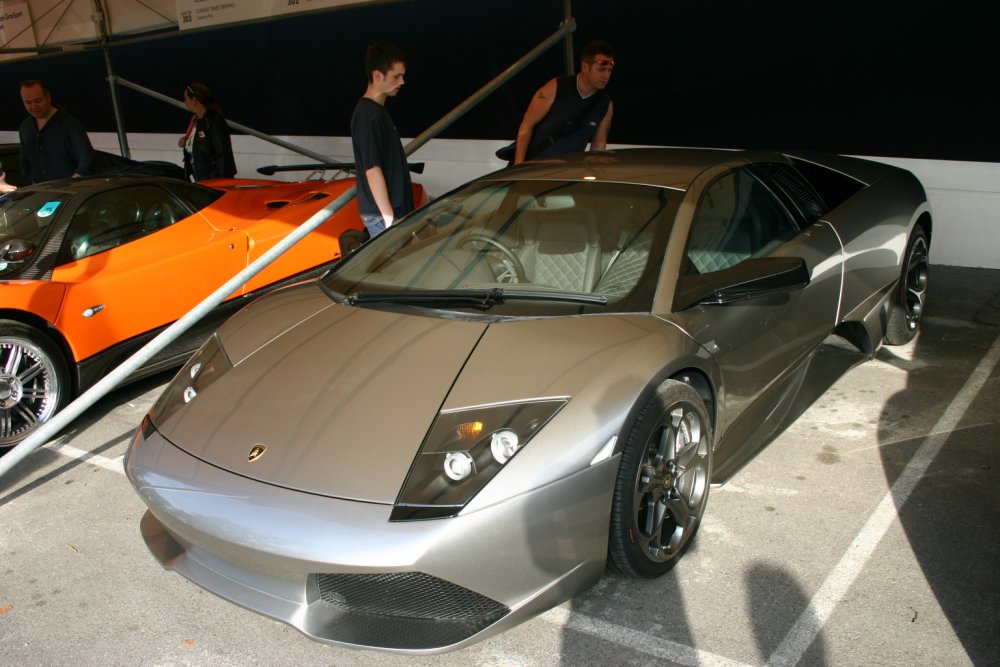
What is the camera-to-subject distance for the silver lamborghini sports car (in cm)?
230

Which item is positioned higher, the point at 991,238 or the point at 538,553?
the point at 538,553

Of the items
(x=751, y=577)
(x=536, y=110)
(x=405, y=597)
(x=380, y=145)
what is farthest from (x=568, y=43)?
(x=405, y=597)

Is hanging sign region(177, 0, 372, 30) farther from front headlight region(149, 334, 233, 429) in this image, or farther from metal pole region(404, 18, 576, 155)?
front headlight region(149, 334, 233, 429)

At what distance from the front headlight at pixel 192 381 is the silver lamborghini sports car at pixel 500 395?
13 mm

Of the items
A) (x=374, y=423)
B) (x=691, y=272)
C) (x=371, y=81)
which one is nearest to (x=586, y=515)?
(x=374, y=423)

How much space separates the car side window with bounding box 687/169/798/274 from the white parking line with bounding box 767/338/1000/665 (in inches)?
40.1

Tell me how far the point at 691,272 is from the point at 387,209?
83.0 inches

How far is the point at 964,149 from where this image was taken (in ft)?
20.2

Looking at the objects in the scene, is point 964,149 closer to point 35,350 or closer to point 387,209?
point 387,209

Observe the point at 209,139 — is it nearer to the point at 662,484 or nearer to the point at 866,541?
the point at 662,484

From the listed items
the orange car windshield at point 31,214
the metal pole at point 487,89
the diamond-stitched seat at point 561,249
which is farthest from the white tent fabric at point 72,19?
the diamond-stitched seat at point 561,249

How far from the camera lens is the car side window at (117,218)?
4672 mm

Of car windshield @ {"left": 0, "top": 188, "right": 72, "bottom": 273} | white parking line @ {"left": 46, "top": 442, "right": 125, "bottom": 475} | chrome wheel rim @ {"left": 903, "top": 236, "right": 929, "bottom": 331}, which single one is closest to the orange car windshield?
car windshield @ {"left": 0, "top": 188, "right": 72, "bottom": 273}

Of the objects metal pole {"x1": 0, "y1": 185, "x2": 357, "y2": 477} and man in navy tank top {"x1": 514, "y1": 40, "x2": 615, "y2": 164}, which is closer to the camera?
metal pole {"x1": 0, "y1": 185, "x2": 357, "y2": 477}
